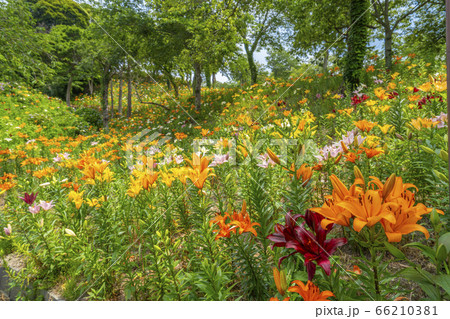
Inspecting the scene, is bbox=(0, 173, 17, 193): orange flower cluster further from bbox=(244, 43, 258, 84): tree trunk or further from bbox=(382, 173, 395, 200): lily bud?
bbox=(244, 43, 258, 84): tree trunk

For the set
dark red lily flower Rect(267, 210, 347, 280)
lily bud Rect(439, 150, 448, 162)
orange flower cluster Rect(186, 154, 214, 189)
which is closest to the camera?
dark red lily flower Rect(267, 210, 347, 280)

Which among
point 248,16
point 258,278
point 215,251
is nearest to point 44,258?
point 215,251

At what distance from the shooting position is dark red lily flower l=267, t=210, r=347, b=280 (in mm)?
650

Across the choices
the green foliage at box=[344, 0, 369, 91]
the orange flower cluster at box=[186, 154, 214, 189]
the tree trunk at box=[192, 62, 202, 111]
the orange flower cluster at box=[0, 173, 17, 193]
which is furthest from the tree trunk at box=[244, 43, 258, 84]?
the orange flower cluster at box=[186, 154, 214, 189]

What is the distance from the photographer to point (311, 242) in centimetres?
68

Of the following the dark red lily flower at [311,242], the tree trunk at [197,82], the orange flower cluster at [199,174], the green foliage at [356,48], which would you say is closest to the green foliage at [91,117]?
the tree trunk at [197,82]

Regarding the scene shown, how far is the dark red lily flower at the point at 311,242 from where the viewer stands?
0.65 meters

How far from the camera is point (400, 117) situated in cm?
207

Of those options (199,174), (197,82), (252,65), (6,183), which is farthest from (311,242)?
(252,65)
